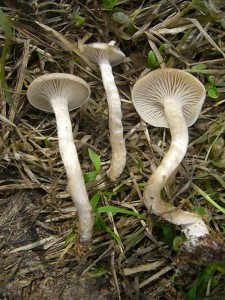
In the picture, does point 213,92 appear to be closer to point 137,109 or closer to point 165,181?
point 137,109

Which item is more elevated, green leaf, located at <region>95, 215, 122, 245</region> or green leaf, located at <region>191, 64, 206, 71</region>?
green leaf, located at <region>191, 64, 206, 71</region>

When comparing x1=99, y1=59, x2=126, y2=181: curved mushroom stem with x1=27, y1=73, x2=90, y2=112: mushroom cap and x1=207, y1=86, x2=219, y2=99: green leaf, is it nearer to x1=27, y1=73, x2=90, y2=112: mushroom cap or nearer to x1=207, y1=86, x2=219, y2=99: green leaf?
x1=27, y1=73, x2=90, y2=112: mushroom cap

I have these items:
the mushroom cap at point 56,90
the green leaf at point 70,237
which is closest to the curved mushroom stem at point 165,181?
the green leaf at point 70,237

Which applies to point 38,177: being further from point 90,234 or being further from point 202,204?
point 202,204

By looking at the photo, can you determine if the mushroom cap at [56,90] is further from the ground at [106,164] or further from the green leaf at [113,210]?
the green leaf at [113,210]

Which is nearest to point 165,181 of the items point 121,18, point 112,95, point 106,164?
point 106,164

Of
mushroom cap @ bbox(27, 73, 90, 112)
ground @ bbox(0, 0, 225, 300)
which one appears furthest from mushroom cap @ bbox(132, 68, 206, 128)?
mushroom cap @ bbox(27, 73, 90, 112)

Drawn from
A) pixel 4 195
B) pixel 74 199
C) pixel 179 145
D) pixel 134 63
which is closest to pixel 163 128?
pixel 179 145
